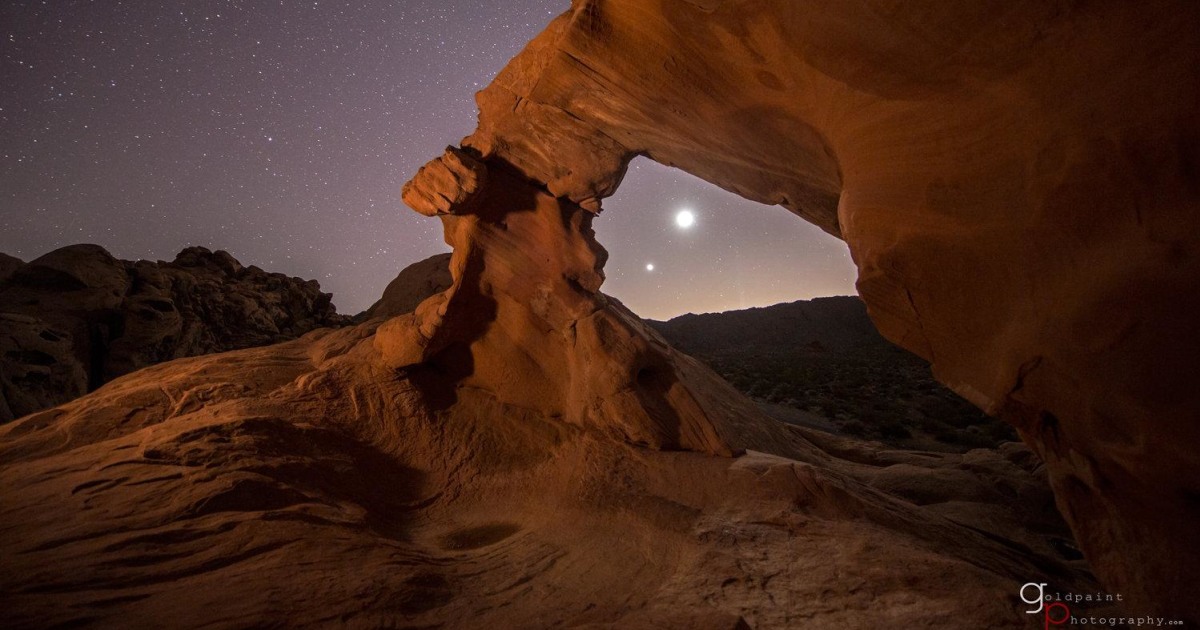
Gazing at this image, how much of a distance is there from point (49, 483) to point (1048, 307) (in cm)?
894

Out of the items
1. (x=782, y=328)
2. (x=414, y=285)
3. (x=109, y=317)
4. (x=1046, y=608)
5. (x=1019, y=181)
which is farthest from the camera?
(x=782, y=328)

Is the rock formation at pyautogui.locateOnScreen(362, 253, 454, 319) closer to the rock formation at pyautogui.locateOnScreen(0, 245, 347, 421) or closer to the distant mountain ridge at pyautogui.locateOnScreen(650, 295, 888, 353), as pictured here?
the rock formation at pyautogui.locateOnScreen(0, 245, 347, 421)

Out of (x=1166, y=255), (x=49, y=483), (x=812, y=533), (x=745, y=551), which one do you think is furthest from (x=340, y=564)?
(x=1166, y=255)

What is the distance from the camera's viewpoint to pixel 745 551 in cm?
443

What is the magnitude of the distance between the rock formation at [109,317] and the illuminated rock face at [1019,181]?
1455 cm

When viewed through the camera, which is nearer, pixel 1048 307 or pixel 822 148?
pixel 1048 307

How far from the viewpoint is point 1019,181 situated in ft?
8.99

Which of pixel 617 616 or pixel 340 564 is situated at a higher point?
pixel 340 564

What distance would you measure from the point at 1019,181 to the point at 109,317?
19.9 meters

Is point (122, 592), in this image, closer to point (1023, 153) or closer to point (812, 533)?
point (812, 533)

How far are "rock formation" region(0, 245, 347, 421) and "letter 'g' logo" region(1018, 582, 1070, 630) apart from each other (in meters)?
16.4

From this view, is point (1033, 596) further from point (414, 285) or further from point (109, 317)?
point (109, 317)

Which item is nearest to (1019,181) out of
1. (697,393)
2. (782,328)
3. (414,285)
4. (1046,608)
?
(1046,608)

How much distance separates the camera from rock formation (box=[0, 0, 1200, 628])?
2395mm
